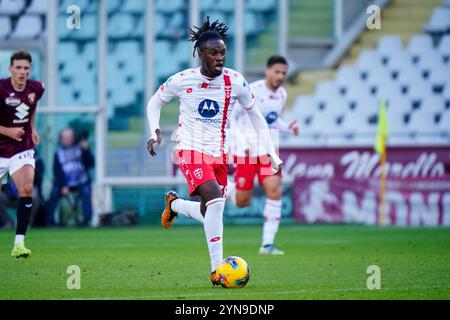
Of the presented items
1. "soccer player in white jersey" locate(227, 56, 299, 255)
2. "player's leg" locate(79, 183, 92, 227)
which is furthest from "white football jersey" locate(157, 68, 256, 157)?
"player's leg" locate(79, 183, 92, 227)

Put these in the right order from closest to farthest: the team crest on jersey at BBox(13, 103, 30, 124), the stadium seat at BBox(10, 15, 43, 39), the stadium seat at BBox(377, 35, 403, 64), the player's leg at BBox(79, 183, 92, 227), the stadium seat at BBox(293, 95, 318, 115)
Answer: the team crest on jersey at BBox(13, 103, 30, 124), the player's leg at BBox(79, 183, 92, 227), the stadium seat at BBox(10, 15, 43, 39), the stadium seat at BBox(293, 95, 318, 115), the stadium seat at BBox(377, 35, 403, 64)

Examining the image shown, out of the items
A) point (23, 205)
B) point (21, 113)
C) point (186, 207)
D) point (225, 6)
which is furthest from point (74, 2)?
point (186, 207)

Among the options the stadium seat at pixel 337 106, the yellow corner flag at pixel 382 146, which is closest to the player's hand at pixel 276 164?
the yellow corner flag at pixel 382 146

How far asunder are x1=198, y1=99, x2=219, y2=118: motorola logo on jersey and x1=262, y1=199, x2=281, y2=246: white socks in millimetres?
4254

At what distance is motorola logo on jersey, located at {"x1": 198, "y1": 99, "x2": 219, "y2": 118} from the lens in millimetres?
10367

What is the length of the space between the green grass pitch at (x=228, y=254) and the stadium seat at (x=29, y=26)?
8.82m

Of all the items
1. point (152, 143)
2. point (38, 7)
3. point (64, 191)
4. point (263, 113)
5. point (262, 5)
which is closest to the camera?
point (152, 143)

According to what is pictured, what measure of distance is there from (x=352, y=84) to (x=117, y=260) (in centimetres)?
1806

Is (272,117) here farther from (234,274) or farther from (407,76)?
(407,76)

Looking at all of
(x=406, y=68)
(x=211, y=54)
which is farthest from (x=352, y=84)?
(x=211, y=54)

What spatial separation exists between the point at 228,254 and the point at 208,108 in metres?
3.98

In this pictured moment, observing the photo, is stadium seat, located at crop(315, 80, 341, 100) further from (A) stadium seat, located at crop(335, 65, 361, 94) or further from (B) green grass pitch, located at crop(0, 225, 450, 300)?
(B) green grass pitch, located at crop(0, 225, 450, 300)

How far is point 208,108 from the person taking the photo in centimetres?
1039

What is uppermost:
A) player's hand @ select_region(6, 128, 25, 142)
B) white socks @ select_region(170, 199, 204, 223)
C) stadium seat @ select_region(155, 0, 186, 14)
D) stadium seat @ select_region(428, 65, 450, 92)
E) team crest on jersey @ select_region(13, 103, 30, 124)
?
stadium seat @ select_region(155, 0, 186, 14)
